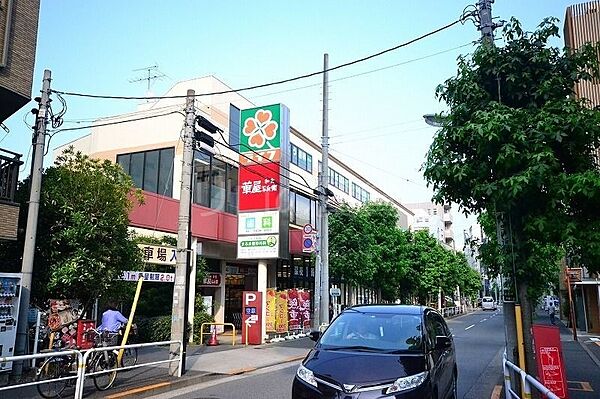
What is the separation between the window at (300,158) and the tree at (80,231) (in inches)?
676

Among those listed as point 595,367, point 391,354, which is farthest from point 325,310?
point 391,354

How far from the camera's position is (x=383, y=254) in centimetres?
3219

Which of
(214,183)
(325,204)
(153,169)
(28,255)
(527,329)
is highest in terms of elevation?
(153,169)

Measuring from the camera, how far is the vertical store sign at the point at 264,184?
1983cm

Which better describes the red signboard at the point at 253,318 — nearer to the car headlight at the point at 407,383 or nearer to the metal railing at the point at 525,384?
the metal railing at the point at 525,384

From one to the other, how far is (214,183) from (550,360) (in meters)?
17.7

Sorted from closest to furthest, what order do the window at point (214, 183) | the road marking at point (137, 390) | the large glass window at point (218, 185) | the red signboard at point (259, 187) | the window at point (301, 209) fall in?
1. the road marking at point (137, 390)
2. the red signboard at point (259, 187)
3. the window at point (214, 183)
4. the large glass window at point (218, 185)
5. the window at point (301, 209)

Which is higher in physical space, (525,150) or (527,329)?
(525,150)

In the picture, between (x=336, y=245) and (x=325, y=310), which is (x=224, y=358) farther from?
(x=336, y=245)

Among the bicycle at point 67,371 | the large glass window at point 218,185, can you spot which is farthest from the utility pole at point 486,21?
the large glass window at point 218,185

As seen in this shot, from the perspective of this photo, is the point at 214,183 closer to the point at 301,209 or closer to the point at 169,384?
the point at 301,209

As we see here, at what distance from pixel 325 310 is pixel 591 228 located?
1253cm

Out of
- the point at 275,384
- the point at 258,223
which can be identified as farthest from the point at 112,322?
the point at 258,223

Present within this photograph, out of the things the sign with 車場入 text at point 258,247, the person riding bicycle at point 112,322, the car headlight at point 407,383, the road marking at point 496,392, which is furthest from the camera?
the sign with 車場入 text at point 258,247
